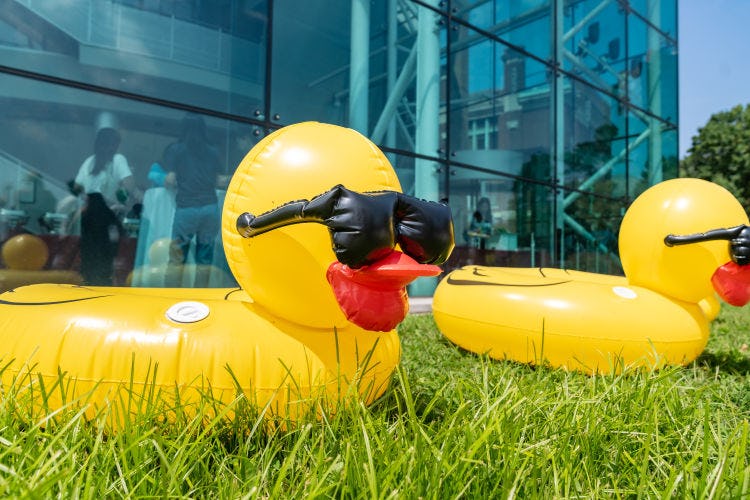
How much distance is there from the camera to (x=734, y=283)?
2.39 m

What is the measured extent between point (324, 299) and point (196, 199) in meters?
3.28

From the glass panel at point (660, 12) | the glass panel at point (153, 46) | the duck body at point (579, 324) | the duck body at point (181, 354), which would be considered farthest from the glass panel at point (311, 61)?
the glass panel at point (660, 12)

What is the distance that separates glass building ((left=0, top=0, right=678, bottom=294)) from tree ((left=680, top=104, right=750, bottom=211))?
10.6m

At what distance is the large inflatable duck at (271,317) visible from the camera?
1310mm

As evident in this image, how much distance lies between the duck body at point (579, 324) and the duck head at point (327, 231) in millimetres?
1292

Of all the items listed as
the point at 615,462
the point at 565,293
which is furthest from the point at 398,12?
the point at 615,462

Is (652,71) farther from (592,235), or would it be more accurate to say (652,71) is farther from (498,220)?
(498,220)

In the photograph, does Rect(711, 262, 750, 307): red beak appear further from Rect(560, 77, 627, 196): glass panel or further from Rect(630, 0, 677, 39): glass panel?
Rect(630, 0, 677, 39): glass panel

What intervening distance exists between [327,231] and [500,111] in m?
6.40

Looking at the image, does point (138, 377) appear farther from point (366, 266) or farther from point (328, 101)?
point (328, 101)

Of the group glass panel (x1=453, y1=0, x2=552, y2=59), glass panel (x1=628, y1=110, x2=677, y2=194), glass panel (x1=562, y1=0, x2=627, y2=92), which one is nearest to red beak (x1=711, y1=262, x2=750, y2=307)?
glass panel (x1=453, y1=0, x2=552, y2=59)

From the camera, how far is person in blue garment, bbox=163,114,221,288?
4.24 metres

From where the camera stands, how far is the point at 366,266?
122 cm

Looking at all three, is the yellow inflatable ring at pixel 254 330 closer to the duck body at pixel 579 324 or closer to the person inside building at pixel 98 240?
the duck body at pixel 579 324
